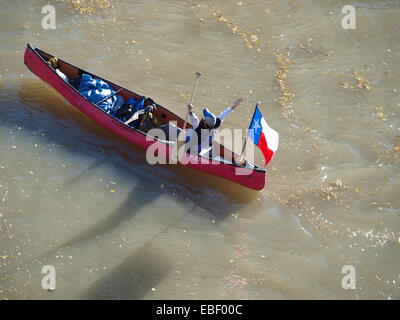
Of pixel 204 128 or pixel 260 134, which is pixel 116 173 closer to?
pixel 204 128

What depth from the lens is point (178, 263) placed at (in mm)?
12367

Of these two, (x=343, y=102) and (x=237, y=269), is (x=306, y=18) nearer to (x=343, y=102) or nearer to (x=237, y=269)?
(x=343, y=102)

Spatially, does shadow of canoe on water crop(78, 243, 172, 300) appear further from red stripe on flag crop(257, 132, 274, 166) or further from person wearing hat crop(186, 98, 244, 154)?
red stripe on flag crop(257, 132, 274, 166)

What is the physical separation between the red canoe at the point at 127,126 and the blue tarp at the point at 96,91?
7.7 inches

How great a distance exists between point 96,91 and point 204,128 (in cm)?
347

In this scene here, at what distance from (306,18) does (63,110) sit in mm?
9588

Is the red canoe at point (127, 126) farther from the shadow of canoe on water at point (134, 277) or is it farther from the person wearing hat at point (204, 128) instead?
the shadow of canoe on water at point (134, 277)

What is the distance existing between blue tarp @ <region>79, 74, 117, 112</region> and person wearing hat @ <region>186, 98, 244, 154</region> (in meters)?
2.66

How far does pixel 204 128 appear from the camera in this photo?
13891mm

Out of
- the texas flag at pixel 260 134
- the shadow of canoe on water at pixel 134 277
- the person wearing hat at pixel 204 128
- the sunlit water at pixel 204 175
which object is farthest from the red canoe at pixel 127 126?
the shadow of canoe on water at pixel 134 277

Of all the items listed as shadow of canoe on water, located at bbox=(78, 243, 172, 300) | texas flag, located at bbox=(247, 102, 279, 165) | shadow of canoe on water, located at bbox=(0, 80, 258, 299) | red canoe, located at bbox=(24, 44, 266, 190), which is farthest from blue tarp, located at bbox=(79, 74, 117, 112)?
shadow of canoe on water, located at bbox=(78, 243, 172, 300)
